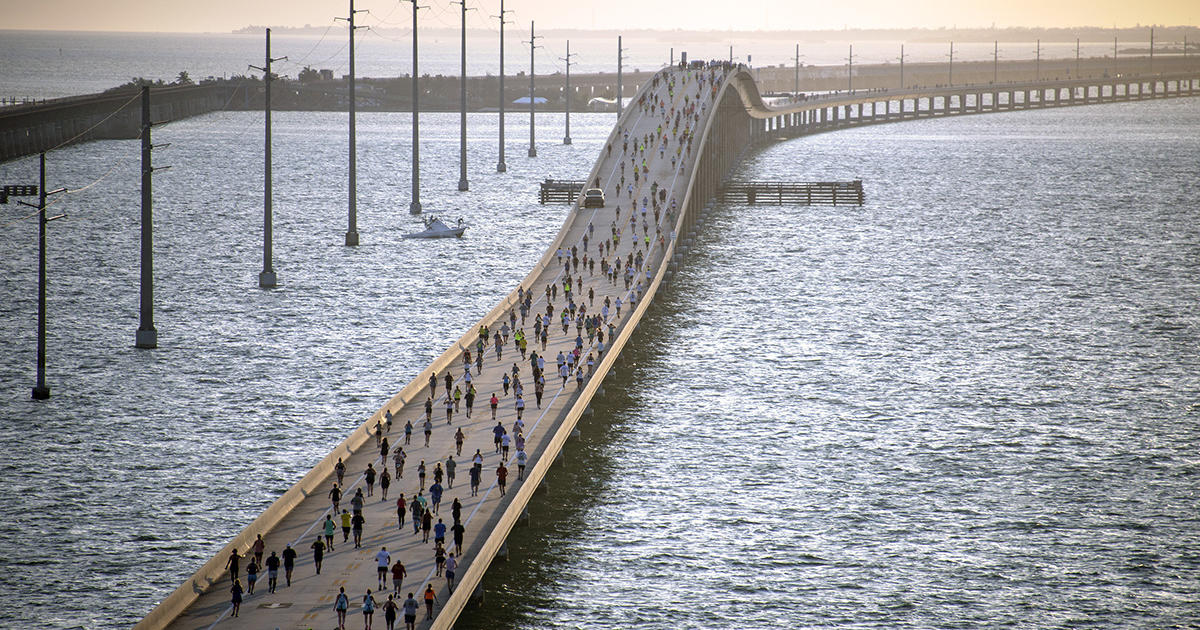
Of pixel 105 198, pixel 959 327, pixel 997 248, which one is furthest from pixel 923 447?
pixel 105 198

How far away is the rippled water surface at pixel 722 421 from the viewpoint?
1689 inches

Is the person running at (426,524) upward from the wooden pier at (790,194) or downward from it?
downward

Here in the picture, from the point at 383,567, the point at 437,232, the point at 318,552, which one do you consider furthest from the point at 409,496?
the point at 437,232

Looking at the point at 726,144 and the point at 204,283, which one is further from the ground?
the point at 726,144

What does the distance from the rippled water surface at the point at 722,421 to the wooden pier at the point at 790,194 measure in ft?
60.7

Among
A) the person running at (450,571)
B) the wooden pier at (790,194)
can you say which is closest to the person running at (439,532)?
the person running at (450,571)

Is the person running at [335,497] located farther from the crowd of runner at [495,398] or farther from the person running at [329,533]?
the person running at [329,533]

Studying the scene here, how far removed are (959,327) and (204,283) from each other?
4349 centimetres

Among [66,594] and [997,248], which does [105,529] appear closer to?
[66,594]

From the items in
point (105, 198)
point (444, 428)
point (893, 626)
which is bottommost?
point (893, 626)

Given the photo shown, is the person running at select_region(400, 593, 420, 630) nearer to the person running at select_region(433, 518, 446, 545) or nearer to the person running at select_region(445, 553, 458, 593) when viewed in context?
the person running at select_region(445, 553, 458, 593)

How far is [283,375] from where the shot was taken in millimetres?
66562

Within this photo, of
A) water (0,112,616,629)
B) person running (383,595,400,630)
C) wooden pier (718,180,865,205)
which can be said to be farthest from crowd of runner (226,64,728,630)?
wooden pier (718,180,865,205)

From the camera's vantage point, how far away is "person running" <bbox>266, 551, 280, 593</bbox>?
123 feet
